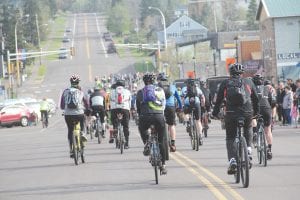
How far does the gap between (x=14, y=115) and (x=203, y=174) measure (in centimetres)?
3837

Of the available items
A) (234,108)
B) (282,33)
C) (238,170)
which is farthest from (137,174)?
(282,33)

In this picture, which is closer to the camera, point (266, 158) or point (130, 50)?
point (266, 158)

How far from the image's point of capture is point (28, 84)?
12088 cm

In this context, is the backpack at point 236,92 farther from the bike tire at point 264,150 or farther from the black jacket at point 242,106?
the bike tire at point 264,150

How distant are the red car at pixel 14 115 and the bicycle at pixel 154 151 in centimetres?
3849

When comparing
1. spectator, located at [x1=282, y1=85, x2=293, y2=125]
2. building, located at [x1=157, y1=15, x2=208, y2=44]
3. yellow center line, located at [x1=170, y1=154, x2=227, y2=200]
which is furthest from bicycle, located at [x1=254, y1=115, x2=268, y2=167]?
building, located at [x1=157, y1=15, x2=208, y2=44]

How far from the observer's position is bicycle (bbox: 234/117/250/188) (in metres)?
13.3

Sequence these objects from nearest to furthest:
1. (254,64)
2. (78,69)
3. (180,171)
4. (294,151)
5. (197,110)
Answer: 1. (180,171)
2. (294,151)
3. (197,110)
4. (254,64)
5. (78,69)

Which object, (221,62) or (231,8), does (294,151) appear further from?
(231,8)

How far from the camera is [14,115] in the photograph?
53.2m

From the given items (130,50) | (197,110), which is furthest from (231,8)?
(197,110)

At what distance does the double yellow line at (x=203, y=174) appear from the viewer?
12780 mm

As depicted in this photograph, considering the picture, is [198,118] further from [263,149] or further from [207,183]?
[207,183]

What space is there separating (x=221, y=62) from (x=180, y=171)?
104185mm
